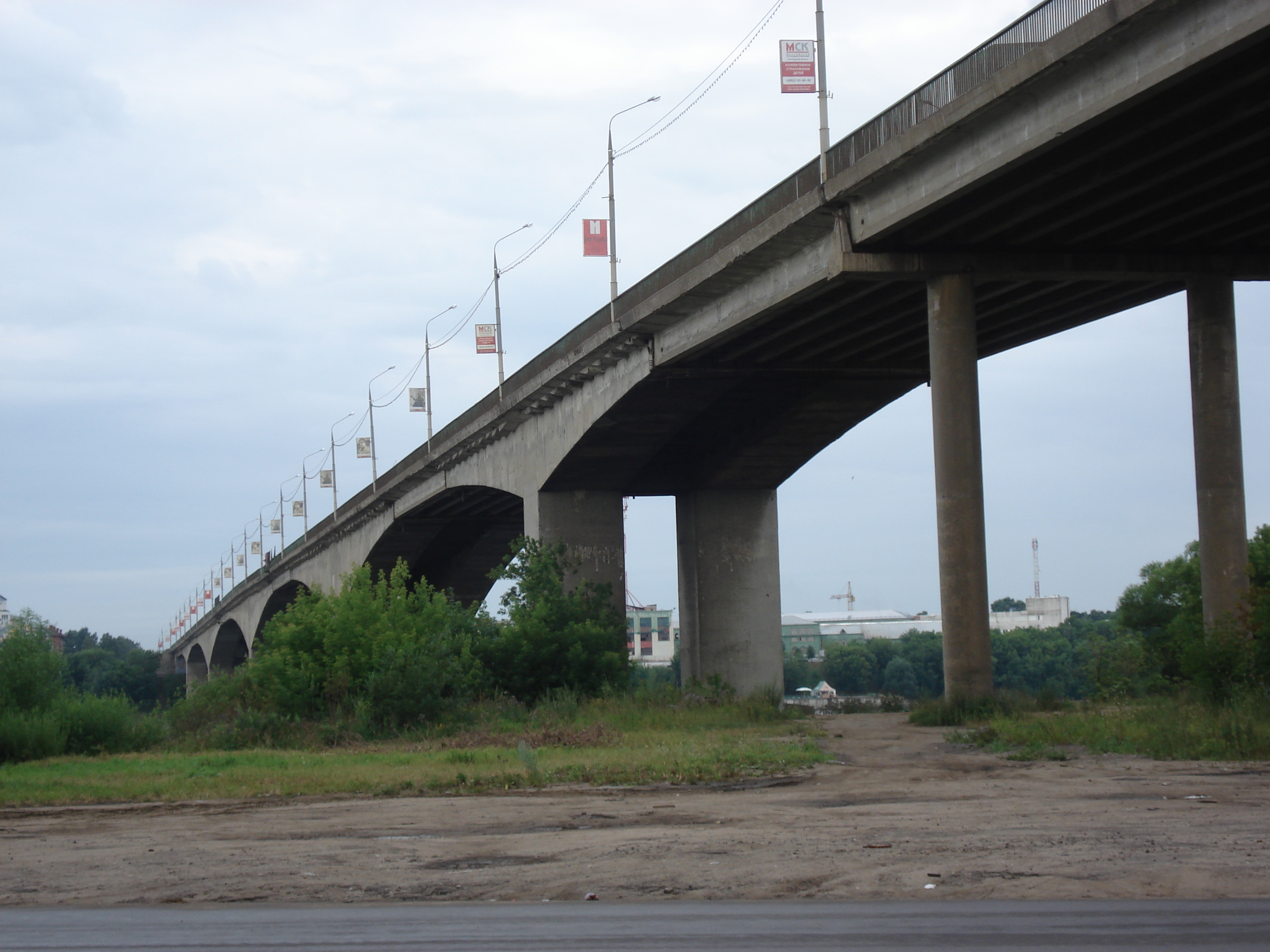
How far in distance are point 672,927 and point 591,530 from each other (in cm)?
3224

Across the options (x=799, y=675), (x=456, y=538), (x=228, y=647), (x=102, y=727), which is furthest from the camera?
(x=228, y=647)

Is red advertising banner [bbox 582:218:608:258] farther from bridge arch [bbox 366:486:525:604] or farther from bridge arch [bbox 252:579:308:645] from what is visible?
bridge arch [bbox 252:579:308:645]

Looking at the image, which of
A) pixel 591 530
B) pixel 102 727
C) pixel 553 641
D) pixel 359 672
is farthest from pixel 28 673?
pixel 591 530

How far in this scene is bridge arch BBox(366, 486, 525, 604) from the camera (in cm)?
5494

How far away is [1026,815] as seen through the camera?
1042 centimetres

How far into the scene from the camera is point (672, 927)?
22.7ft

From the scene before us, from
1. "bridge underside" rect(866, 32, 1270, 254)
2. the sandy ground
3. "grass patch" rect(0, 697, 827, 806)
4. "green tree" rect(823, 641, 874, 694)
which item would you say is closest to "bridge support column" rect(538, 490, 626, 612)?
"grass patch" rect(0, 697, 827, 806)

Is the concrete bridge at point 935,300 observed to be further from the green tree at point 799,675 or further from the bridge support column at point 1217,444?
the green tree at point 799,675

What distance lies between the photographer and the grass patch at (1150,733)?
1464cm

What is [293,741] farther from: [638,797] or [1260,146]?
[1260,146]

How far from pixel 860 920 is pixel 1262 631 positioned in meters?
13.6

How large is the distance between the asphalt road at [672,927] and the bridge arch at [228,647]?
4627 inches

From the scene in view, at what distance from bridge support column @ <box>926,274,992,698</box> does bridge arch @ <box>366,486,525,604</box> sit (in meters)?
27.9

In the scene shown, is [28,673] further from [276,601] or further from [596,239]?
[276,601]
